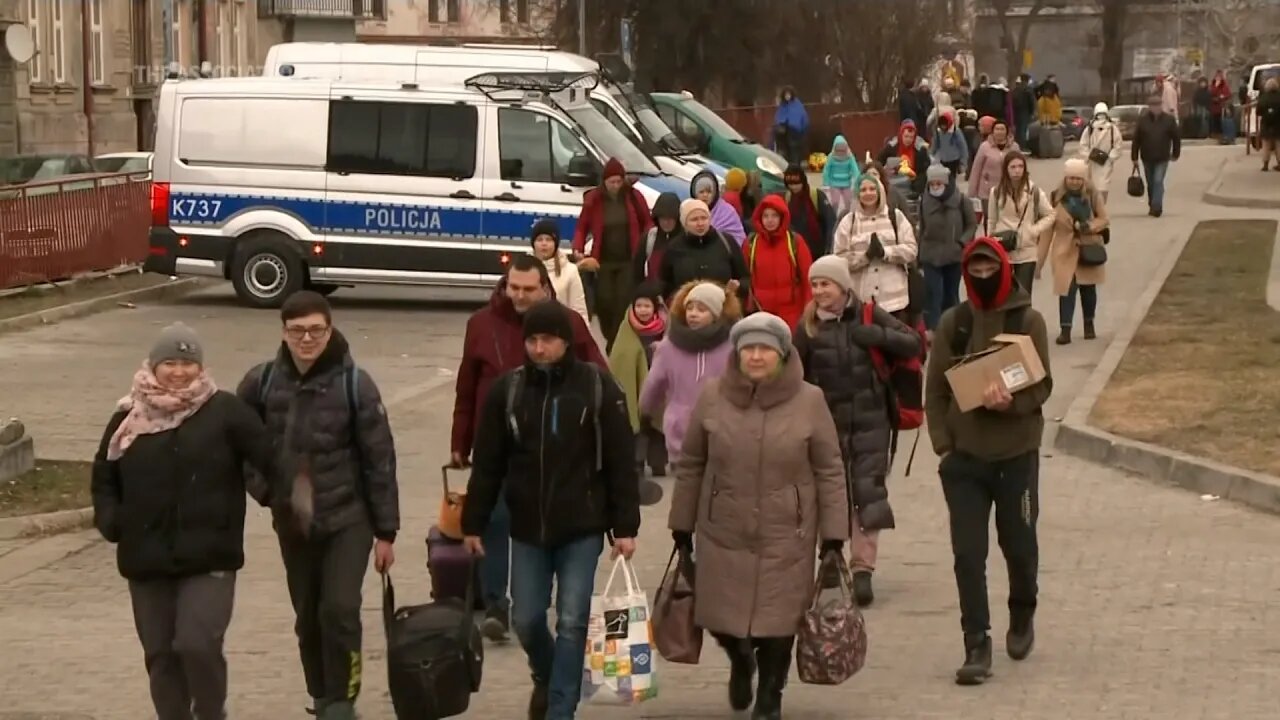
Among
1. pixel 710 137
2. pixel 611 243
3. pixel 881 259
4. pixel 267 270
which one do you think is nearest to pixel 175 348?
pixel 881 259

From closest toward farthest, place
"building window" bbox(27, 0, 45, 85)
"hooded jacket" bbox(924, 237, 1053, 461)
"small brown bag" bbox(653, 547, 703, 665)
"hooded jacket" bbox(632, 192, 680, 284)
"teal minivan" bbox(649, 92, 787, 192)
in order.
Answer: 1. "small brown bag" bbox(653, 547, 703, 665)
2. "hooded jacket" bbox(924, 237, 1053, 461)
3. "hooded jacket" bbox(632, 192, 680, 284)
4. "teal minivan" bbox(649, 92, 787, 192)
5. "building window" bbox(27, 0, 45, 85)

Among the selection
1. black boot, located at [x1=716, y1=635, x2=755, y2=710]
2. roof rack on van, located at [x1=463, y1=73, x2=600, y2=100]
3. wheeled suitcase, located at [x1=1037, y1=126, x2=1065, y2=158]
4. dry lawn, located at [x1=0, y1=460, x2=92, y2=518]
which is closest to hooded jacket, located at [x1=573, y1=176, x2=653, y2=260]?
dry lawn, located at [x1=0, y1=460, x2=92, y2=518]

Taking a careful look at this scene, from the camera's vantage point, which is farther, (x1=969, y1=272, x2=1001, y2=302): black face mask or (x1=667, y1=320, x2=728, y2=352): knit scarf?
(x1=667, y1=320, x2=728, y2=352): knit scarf

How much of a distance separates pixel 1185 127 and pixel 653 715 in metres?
54.4

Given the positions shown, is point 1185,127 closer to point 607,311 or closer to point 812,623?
point 607,311

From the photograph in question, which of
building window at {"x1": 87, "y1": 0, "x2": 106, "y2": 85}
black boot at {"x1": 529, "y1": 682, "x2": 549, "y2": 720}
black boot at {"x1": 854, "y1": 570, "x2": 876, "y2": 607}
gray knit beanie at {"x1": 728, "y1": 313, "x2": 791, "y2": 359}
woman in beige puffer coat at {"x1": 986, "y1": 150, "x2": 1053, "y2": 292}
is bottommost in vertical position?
black boot at {"x1": 854, "y1": 570, "x2": 876, "y2": 607}

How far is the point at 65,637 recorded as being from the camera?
9.63m

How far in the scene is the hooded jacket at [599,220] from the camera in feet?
53.2

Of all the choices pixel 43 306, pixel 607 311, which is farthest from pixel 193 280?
pixel 607 311

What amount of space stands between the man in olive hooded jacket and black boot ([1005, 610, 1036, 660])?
274 millimetres

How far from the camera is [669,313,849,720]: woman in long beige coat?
768 cm

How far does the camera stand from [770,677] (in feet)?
26.0

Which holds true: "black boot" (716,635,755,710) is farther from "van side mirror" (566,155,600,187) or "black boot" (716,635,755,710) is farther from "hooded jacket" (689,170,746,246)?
"van side mirror" (566,155,600,187)

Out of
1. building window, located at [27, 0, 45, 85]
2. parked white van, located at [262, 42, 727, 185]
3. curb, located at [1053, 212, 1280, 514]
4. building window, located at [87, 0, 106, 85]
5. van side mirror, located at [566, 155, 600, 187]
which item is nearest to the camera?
curb, located at [1053, 212, 1280, 514]
